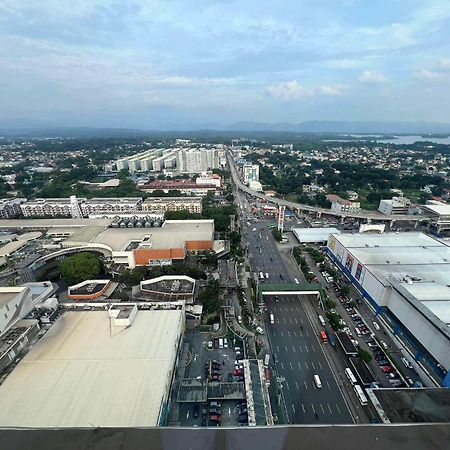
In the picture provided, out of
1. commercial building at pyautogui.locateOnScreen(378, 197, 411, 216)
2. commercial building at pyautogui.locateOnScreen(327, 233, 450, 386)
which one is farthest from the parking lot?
commercial building at pyautogui.locateOnScreen(378, 197, 411, 216)

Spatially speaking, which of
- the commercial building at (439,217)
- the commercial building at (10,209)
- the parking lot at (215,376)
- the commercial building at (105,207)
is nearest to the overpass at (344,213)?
the commercial building at (439,217)

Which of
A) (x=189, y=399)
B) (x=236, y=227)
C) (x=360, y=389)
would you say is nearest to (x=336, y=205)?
(x=236, y=227)

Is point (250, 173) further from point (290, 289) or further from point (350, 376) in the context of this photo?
point (350, 376)

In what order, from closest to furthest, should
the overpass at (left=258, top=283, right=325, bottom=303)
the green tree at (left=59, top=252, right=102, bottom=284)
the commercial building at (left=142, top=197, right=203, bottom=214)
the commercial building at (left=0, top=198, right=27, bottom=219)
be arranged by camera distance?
the overpass at (left=258, top=283, right=325, bottom=303) < the green tree at (left=59, top=252, right=102, bottom=284) < the commercial building at (left=0, top=198, right=27, bottom=219) < the commercial building at (left=142, top=197, right=203, bottom=214)

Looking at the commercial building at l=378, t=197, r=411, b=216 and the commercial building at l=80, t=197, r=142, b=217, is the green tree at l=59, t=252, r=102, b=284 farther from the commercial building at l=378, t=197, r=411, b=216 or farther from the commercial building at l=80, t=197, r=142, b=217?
the commercial building at l=378, t=197, r=411, b=216

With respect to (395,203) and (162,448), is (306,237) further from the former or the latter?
(162,448)
